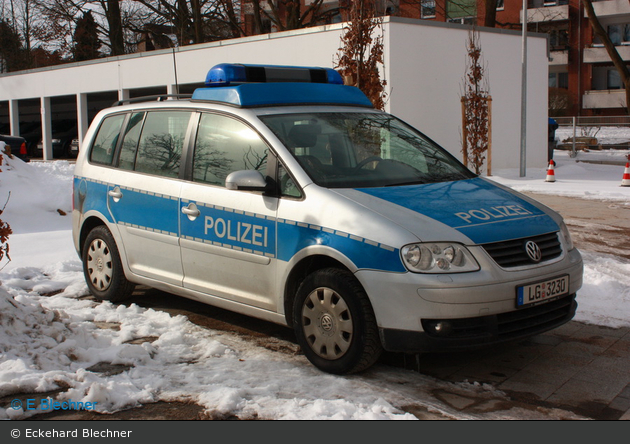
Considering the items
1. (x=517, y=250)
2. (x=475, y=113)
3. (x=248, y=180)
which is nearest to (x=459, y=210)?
(x=517, y=250)

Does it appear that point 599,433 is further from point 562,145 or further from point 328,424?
point 562,145

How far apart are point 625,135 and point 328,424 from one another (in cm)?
2949

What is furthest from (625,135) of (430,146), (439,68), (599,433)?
(599,433)

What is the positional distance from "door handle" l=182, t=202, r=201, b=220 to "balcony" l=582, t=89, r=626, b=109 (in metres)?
43.1

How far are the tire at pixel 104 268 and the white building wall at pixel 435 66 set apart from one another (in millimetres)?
11529

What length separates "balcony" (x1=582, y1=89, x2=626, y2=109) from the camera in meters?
43.1

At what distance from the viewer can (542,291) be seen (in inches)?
166

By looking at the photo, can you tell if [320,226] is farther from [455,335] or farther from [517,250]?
[517,250]

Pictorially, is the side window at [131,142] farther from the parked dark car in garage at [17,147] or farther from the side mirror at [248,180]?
the parked dark car in garage at [17,147]

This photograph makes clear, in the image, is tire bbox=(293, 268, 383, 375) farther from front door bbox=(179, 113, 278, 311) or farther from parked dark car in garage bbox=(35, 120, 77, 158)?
parked dark car in garage bbox=(35, 120, 77, 158)

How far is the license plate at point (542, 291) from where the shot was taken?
4090 millimetres

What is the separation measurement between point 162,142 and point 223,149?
0.79 m

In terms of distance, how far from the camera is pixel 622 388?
4129mm

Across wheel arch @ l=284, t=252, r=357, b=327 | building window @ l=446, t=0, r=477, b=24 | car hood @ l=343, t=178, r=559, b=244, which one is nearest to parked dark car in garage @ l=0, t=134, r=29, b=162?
wheel arch @ l=284, t=252, r=357, b=327
